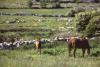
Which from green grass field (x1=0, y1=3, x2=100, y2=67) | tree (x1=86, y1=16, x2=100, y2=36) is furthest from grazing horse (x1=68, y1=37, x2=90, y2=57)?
tree (x1=86, y1=16, x2=100, y2=36)

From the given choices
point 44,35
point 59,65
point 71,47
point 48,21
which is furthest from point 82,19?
point 59,65

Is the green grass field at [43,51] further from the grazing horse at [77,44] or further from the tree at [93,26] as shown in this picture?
the tree at [93,26]

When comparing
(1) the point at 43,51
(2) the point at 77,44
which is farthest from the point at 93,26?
(2) the point at 77,44

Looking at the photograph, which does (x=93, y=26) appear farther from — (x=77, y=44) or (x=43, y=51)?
(x=77, y=44)

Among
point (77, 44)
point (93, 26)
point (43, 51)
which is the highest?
point (77, 44)

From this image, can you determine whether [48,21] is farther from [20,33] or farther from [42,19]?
[20,33]

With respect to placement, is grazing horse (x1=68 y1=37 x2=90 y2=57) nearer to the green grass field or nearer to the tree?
the green grass field

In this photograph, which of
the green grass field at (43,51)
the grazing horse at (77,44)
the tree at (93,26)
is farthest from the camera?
the tree at (93,26)

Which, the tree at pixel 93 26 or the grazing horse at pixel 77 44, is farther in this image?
the tree at pixel 93 26

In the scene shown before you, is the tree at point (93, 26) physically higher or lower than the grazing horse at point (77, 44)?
lower

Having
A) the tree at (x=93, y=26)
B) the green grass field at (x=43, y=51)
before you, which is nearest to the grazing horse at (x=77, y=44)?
the green grass field at (x=43, y=51)

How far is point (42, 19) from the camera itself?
1569 inches

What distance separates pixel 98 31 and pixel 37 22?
10524mm

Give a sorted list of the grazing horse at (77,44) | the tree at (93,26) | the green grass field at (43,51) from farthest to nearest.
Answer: the tree at (93,26) → the grazing horse at (77,44) → the green grass field at (43,51)
